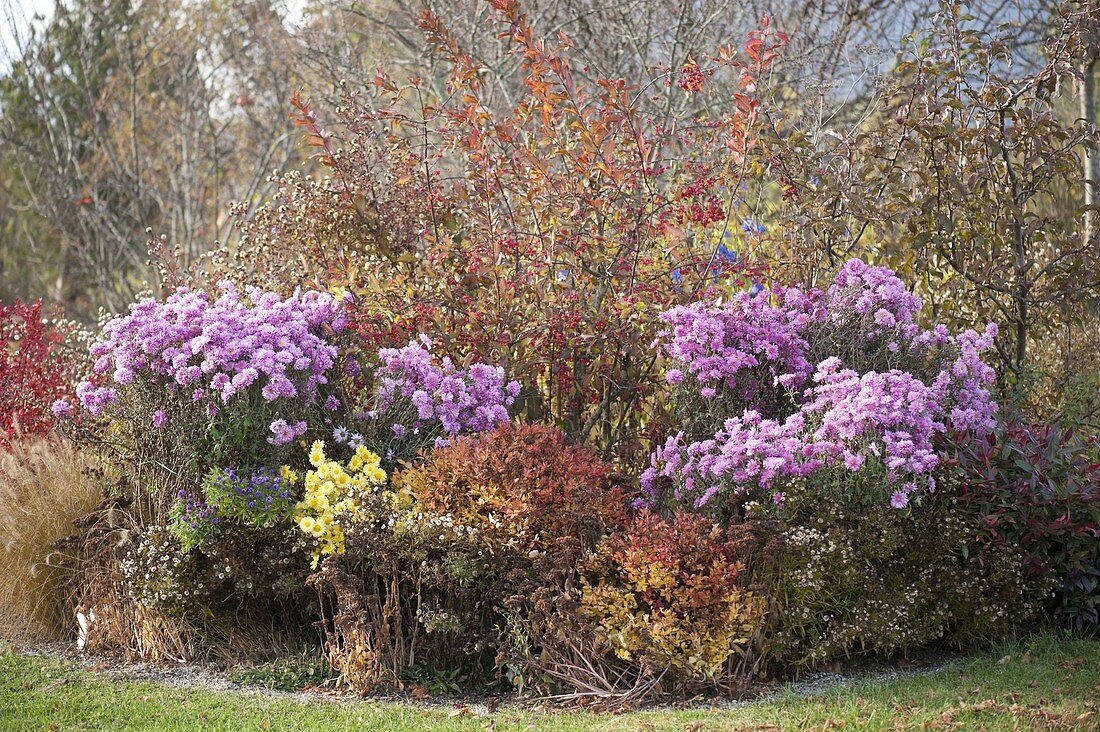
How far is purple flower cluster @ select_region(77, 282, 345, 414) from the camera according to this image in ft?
16.0

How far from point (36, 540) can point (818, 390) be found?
3.71 meters

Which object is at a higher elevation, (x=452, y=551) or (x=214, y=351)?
(x=214, y=351)

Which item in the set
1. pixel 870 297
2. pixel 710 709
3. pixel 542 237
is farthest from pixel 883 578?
pixel 542 237

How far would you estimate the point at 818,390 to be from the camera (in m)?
4.87

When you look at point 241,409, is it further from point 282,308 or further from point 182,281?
point 182,281

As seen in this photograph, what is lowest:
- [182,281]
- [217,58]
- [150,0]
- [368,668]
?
[368,668]

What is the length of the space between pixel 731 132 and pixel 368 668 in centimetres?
320

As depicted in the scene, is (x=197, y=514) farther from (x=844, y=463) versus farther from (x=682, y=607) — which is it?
(x=844, y=463)

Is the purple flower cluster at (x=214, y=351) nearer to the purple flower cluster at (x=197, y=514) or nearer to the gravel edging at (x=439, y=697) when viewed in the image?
the purple flower cluster at (x=197, y=514)

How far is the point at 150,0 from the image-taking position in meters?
14.3

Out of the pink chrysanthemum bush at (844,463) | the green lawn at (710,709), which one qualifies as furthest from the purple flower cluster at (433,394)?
the green lawn at (710,709)

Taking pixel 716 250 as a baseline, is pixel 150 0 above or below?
above

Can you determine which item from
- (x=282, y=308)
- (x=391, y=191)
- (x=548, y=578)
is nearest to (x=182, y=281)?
(x=391, y=191)

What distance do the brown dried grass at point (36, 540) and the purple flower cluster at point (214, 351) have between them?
0.50 meters
